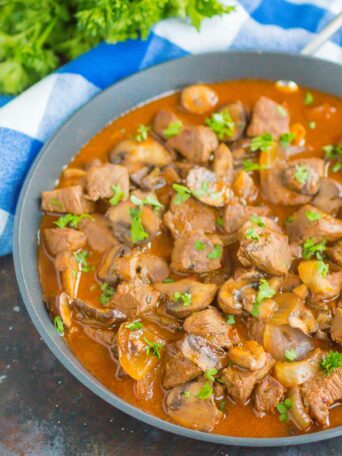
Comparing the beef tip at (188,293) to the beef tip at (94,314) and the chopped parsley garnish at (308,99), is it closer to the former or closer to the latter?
the beef tip at (94,314)

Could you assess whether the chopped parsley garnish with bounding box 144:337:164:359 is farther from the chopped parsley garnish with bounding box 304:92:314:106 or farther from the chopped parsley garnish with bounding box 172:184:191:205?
the chopped parsley garnish with bounding box 304:92:314:106

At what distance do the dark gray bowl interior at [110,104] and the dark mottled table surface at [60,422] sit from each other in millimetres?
352

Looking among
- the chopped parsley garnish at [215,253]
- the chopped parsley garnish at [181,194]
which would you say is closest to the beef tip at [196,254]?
the chopped parsley garnish at [215,253]

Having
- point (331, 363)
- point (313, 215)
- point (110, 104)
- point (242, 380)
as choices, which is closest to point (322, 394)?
point (331, 363)

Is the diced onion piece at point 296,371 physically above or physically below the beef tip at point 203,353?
above

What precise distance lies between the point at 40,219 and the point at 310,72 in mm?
2140

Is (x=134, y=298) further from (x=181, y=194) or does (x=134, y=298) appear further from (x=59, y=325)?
(x=181, y=194)

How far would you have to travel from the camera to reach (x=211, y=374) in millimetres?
3879

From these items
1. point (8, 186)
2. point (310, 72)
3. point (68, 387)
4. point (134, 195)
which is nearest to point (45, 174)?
point (8, 186)

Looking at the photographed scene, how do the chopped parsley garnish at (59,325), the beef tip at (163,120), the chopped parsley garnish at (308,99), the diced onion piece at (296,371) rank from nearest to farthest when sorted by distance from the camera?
the diced onion piece at (296,371), the chopped parsley garnish at (59,325), the beef tip at (163,120), the chopped parsley garnish at (308,99)

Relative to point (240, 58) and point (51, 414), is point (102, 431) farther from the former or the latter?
point (240, 58)

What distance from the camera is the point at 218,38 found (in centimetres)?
493

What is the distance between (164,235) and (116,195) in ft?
1.31

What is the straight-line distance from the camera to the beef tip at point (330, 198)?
4.42m
